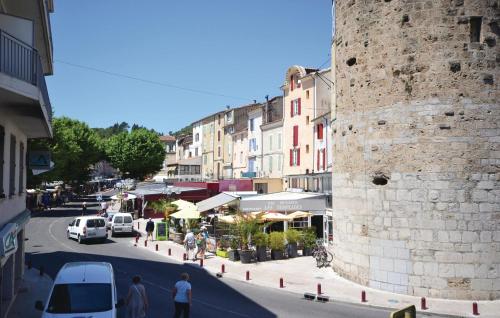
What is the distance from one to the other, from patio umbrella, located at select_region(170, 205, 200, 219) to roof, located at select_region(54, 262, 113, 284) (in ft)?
52.1

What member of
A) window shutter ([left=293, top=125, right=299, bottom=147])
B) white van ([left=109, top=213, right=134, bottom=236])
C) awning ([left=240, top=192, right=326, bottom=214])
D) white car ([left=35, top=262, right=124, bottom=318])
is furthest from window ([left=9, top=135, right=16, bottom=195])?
window shutter ([left=293, top=125, right=299, bottom=147])

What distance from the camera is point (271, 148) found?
46844 mm

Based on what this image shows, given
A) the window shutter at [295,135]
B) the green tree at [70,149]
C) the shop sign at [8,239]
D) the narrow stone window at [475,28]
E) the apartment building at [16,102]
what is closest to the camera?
the apartment building at [16,102]

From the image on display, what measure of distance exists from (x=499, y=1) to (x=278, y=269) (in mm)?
12984

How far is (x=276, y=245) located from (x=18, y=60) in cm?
1558

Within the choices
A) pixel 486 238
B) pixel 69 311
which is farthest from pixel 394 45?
pixel 69 311

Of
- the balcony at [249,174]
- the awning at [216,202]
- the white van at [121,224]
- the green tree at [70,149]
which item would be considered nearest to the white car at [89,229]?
the white van at [121,224]

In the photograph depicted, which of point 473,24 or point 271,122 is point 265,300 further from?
point 271,122

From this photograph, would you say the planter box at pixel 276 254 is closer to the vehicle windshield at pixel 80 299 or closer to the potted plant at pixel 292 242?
the potted plant at pixel 292 242

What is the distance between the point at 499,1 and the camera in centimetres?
1583

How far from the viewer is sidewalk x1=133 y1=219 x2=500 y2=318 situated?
14.5 meters

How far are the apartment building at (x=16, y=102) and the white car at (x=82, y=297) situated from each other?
1328 millimetres

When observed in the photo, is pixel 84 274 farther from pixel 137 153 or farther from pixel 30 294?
pixel 137 153

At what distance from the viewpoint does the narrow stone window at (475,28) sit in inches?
621
